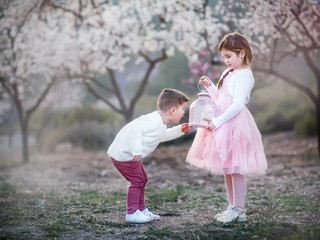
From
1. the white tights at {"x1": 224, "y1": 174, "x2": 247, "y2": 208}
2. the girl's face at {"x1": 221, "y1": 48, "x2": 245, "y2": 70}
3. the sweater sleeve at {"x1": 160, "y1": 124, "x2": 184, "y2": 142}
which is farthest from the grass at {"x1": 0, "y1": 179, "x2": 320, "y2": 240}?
the girl's face at {"x1": 221, "y1": 48, "x2": 245, "y2": 70}

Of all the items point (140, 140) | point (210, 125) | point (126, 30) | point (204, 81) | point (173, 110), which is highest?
point (126, 30)

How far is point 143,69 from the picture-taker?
58.8ft

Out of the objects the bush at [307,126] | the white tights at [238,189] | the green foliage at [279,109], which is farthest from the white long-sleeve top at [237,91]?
the green foliage at [279,109]

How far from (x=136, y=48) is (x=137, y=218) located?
5.47 m

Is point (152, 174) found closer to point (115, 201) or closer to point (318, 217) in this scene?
point (115, 201)

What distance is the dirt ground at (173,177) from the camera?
4002 mm

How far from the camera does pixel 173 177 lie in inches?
268

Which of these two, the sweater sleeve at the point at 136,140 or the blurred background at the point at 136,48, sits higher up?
the blurred background at the point at 136,48

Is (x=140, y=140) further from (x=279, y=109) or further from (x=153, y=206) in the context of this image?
(x=279, y=109)

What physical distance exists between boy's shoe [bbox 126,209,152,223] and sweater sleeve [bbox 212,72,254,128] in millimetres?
1070

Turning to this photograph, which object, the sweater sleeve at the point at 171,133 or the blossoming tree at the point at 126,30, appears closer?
the sweater sleeve at the point at 171,133

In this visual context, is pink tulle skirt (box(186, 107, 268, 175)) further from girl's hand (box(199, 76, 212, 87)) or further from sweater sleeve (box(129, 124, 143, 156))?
sweater sleeve (box(129, 124, 143, 156))

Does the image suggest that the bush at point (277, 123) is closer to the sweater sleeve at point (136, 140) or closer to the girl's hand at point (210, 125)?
the girl's hand at point (210, 125)

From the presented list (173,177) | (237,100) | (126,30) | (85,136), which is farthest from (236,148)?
(85,136)
